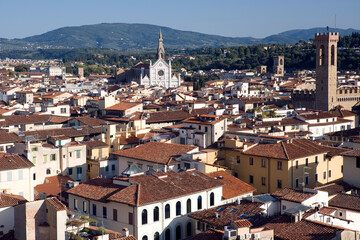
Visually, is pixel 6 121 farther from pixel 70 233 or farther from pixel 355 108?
pixel 355 108

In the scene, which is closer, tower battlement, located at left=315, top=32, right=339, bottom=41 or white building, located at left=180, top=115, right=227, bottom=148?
white building, located at left=180, top=115, right=227, bottom=148

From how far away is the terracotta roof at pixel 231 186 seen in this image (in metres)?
24.5

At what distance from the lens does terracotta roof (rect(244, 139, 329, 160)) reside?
1066 inches

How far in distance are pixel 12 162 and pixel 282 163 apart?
11.8m

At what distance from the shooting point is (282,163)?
87.9 feet

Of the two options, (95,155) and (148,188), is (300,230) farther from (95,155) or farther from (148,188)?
(95,155)

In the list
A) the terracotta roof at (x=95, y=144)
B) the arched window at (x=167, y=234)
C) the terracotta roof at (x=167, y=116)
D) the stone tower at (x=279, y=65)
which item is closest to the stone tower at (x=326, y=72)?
the terracotta roof at (x=167, y=116)

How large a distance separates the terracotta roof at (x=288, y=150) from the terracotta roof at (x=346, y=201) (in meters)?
5.13

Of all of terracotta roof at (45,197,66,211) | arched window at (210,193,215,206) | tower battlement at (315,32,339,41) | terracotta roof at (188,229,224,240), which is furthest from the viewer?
tower battlement at (315,32,339,41)

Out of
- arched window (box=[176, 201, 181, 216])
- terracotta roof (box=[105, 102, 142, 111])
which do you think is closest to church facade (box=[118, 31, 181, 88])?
terracotta roof (box=[105, 102, 142, 111])

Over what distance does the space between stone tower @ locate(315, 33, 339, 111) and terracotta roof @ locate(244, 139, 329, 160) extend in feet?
111

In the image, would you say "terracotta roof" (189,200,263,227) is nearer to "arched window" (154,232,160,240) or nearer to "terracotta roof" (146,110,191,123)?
"arched window" (154,232,160,240)

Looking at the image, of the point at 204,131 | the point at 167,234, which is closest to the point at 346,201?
Result: the point at 167,234

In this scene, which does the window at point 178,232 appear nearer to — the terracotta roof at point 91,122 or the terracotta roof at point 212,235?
the terracotta roof at point 212,235
